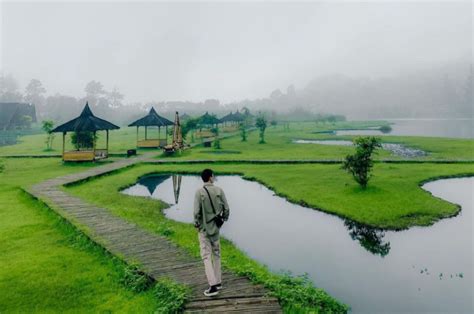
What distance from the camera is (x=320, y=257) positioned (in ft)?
37.8

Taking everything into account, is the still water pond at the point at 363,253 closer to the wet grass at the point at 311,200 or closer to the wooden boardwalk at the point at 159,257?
the wet grass at the point at 311,200

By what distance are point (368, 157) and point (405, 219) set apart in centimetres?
528

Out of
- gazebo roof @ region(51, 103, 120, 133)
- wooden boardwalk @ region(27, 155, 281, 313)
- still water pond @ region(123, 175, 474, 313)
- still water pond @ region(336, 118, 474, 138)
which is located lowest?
still water pond @ region(123, 175, 474, 313)

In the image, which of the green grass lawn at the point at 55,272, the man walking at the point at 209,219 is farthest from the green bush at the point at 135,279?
the man walking at the point at 209,219

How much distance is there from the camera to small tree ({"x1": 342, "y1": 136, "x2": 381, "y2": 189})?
19000 millimetres

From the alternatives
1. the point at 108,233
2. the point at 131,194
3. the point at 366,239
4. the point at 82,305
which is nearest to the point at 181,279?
the point at 82,305

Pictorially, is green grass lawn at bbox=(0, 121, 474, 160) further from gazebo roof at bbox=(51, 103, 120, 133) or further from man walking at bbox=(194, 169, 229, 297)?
man walking at bbox=(194, 169, 229, 297)

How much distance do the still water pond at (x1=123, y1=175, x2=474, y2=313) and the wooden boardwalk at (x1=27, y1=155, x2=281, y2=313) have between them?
2509 mm

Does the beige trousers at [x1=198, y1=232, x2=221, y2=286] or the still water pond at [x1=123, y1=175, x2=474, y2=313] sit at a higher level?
the beige trousers at [x1=198, y1=232, x2=221, y2=286]

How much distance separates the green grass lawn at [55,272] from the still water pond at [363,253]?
440cm

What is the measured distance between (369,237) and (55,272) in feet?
33.3

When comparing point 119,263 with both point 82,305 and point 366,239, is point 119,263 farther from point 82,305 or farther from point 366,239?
point 366,239

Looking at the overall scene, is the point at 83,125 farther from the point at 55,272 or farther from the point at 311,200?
the point at 55,272

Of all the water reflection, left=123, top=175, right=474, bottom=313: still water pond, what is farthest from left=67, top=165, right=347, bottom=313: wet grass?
left=123, top=175, right=474, bottom=313: still water pond
